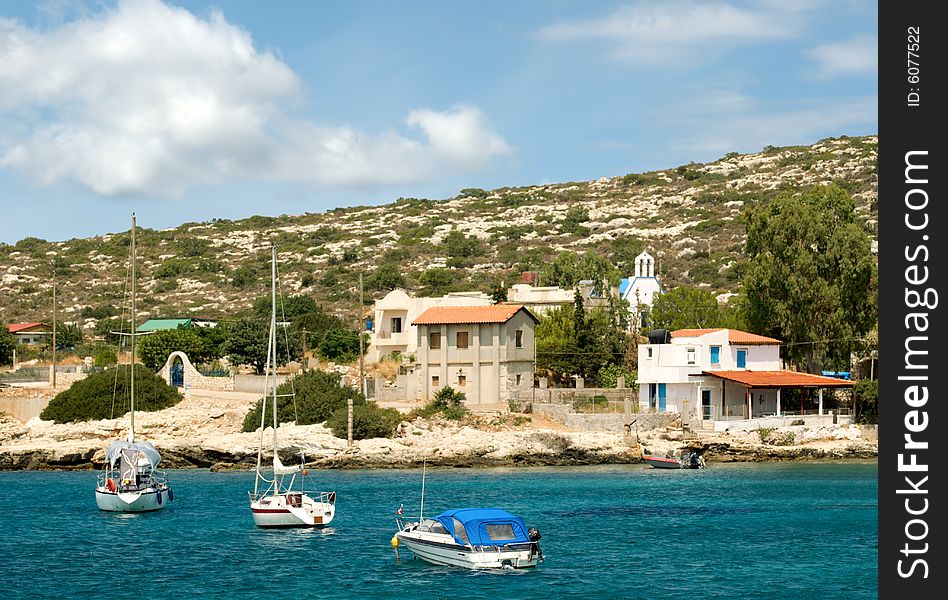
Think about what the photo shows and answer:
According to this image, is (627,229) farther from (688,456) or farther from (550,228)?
(688,456)

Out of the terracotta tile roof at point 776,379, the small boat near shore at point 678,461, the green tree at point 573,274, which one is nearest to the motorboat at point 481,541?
the small boat near shore at point 678,461

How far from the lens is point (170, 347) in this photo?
91000mm

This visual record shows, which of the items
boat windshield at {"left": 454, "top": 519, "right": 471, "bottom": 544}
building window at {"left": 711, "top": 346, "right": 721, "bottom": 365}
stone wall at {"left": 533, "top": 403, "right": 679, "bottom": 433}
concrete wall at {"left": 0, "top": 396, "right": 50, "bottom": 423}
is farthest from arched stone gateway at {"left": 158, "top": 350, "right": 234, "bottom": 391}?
boat windshield at {"left": 454, "top": 519, "right": 471, "bottom": 544}

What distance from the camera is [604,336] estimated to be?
3241 inches

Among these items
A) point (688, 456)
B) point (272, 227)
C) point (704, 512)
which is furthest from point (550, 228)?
point (704, 512)

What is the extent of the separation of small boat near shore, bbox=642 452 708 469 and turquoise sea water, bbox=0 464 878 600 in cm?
162

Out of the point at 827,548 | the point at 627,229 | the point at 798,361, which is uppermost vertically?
the point at 627,229

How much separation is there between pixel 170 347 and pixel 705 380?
41.7 m

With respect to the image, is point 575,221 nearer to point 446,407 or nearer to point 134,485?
Answer: point 446,407

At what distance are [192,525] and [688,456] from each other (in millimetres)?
30610

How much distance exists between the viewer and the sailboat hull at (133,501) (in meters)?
50.9

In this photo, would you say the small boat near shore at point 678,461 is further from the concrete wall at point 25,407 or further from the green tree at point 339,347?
the concrete wall at point 25,407

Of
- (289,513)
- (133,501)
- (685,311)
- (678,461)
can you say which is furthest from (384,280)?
(289,513)

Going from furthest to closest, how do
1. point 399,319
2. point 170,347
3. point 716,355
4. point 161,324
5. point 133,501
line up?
point 161,324 → point 170,347 → point 399,319 → point 716,355 → point 133,501
